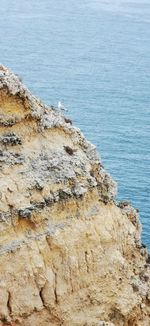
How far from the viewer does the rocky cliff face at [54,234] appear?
61.1ft

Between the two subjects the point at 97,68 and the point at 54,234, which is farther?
the point at 97,68

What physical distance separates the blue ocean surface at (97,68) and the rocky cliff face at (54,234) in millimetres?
33961

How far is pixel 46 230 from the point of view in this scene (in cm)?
1922

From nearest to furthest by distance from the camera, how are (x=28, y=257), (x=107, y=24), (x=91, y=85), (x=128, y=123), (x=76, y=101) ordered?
(x=28, y=257) → (x=128, y=123) → (x=76, y=101) → (x=91, y=85) → (x=107, y=24)

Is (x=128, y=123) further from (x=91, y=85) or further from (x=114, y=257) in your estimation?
(x=114, y=257)

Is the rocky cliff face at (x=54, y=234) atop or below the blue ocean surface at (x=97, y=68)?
below

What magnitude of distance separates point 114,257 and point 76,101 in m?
72.1

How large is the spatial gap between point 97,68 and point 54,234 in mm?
94690

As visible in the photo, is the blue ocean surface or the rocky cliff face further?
the blue ocean surface

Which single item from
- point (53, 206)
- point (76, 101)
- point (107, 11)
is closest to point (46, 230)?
point (53, 206)

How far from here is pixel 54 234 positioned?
19219 mm

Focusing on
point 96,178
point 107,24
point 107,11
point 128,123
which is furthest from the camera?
point 107,11

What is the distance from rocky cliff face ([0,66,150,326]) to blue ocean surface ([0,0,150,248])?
34.0m

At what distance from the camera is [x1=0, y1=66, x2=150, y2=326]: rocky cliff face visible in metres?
18.6
